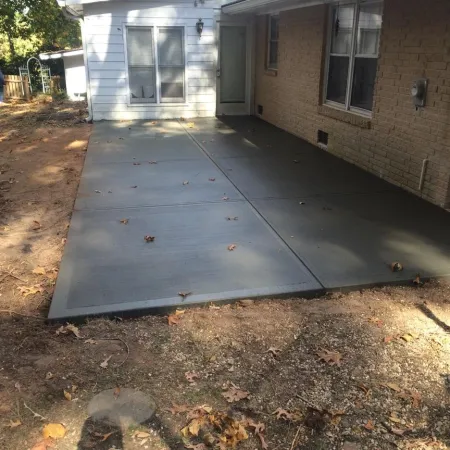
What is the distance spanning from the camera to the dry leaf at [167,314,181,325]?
3.38m

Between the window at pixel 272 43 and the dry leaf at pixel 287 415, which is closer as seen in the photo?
the dry leaf at pixel 287 415

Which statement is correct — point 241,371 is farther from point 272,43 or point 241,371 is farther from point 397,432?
point 272,43

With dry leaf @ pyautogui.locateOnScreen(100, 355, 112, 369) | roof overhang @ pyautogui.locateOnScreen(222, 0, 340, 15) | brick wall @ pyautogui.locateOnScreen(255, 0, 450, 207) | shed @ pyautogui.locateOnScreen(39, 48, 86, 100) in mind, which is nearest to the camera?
dry leaf @ pyautogui.locateOnScreen(100, 355, 112, 369)

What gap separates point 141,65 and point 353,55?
5.65m

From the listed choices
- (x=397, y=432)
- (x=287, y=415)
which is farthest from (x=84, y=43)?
(x=397, y=432)

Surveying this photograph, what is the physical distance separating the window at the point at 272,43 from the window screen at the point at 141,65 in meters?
2.71

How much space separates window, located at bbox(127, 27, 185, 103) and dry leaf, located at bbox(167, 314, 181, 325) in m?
9.02

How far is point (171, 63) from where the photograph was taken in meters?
11.4

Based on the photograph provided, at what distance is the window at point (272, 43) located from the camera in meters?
10.8

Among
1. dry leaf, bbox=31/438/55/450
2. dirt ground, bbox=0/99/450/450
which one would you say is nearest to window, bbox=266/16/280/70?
dirt ground, bbox=0/99/450/450

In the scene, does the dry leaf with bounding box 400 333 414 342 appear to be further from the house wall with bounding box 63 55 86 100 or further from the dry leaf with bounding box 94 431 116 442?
the house wall with bounding box 63 55 86 100

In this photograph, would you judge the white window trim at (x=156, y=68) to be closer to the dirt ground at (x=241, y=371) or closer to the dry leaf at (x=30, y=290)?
the dirt ground at (x=241, y=371)

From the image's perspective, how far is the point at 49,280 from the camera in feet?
13.0

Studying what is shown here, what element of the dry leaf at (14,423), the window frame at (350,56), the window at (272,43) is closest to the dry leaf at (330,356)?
the dry leaf at (14,423)
